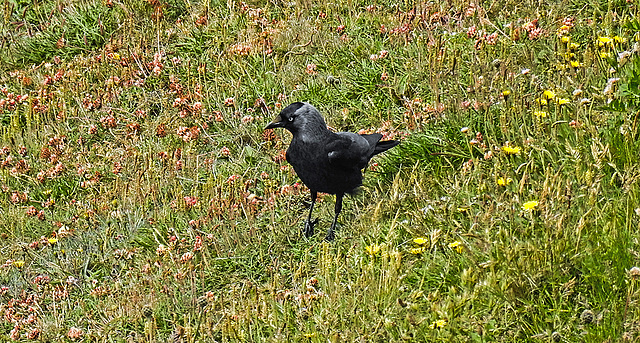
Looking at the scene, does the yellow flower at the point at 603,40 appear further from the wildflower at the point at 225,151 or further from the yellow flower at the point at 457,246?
the wildflower at the point at 225,151

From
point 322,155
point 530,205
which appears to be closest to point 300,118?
point 322,155

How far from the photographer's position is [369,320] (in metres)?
4.41

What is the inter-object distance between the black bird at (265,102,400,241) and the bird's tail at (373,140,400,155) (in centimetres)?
5

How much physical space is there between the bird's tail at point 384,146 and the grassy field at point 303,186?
9 centimetres

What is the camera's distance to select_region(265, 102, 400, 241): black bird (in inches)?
234

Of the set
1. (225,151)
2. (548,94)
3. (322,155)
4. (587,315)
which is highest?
(548,94)

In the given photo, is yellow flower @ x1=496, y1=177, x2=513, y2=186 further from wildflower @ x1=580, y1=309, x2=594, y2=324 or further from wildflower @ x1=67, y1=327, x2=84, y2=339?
wildflower @ x1=67, y1=327, x2=84, y2=339

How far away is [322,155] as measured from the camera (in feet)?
19.7

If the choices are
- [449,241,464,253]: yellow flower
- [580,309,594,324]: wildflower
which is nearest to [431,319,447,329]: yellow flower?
[449,241,464,253]: yellow flower

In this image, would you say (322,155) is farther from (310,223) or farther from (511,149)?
(511,149)

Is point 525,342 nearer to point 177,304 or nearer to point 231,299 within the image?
point 231,299

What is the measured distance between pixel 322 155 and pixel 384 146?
0.61m

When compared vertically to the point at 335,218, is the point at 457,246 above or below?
above

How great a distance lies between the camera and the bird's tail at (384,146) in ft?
20.7
